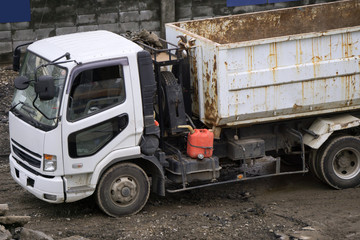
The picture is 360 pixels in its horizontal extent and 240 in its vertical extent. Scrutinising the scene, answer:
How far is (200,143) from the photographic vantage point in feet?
28.2

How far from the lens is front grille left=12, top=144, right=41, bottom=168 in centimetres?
807

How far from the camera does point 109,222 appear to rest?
824cm

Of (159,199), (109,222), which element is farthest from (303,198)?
(109,222)

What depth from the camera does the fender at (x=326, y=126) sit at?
29.9ft

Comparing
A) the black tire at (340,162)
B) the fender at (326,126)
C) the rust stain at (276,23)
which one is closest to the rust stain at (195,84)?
the rust stain at (276,23)

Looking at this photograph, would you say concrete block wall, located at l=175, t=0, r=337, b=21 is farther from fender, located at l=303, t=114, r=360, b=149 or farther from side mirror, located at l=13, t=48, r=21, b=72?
side mirror, located at l=13, t=48, r=21, b=72

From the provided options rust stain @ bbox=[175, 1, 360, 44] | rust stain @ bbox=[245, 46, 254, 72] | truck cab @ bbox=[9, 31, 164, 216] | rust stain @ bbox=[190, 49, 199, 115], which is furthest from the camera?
rust stain @ bbox=[175, 1, 360, 44]

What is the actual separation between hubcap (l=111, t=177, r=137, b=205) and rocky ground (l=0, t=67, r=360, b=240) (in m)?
0.25

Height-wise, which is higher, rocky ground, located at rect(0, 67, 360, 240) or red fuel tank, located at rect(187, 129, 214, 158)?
red fuel tank, located at rect(187, 129, 214, 158)

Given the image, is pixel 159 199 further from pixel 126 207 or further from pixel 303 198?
pixel 303 198

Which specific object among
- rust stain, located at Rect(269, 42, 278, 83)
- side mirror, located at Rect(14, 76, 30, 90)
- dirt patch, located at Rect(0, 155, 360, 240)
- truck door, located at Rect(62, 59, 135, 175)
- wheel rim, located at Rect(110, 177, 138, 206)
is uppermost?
rust stain, located at Rect(269, 42, 278, 83)

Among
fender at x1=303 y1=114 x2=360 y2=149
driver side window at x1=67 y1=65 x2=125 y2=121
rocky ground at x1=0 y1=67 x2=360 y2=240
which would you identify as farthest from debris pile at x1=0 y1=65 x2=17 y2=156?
fender at x1=303 y1=114 x2=360 y2=149

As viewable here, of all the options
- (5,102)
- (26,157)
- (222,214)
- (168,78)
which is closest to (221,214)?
(222,214)

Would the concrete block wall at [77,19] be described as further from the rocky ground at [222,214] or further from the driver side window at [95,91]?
the driver side window at [95,91]
